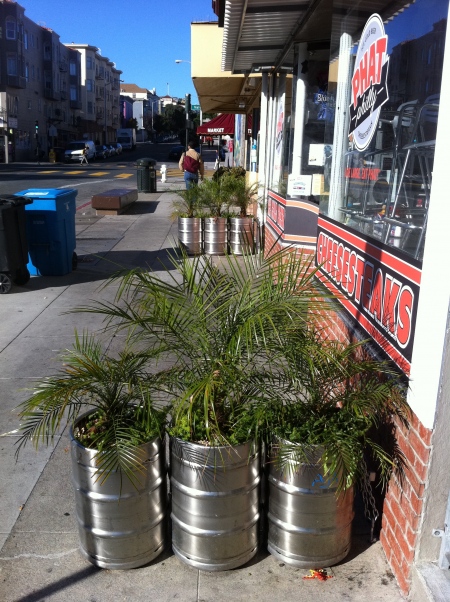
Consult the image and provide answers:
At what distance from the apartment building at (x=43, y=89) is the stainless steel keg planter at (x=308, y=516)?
55145 mm

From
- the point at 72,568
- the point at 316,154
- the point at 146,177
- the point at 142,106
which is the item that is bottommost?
the point at 72,568

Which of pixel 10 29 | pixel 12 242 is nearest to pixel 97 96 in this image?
pixel 10 29

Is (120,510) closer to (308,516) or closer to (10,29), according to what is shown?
(308,516)

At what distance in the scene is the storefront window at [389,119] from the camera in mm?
3285

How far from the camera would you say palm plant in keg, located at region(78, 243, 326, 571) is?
Answer: 9.62 ft

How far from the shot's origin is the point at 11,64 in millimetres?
61500

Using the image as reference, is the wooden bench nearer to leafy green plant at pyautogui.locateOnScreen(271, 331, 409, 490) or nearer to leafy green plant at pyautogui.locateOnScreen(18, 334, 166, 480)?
leafy green plant at pyautogui.locateOnScreen(18, 334, 166, 480)

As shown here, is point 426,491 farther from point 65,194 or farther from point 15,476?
point 65,194

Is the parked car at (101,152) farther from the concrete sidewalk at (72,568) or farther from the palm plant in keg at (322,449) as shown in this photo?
the palm plant in keg at (322,449)

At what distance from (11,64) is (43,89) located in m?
10.2

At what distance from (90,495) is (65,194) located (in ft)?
23.5

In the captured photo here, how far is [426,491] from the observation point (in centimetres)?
276

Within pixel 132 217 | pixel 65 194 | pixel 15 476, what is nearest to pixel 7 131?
pixel 132 217

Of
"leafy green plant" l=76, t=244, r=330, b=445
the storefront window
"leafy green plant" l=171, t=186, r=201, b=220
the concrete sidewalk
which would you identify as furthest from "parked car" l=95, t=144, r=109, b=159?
"leafy green plant" l=76, t=244, r=330, b=445
